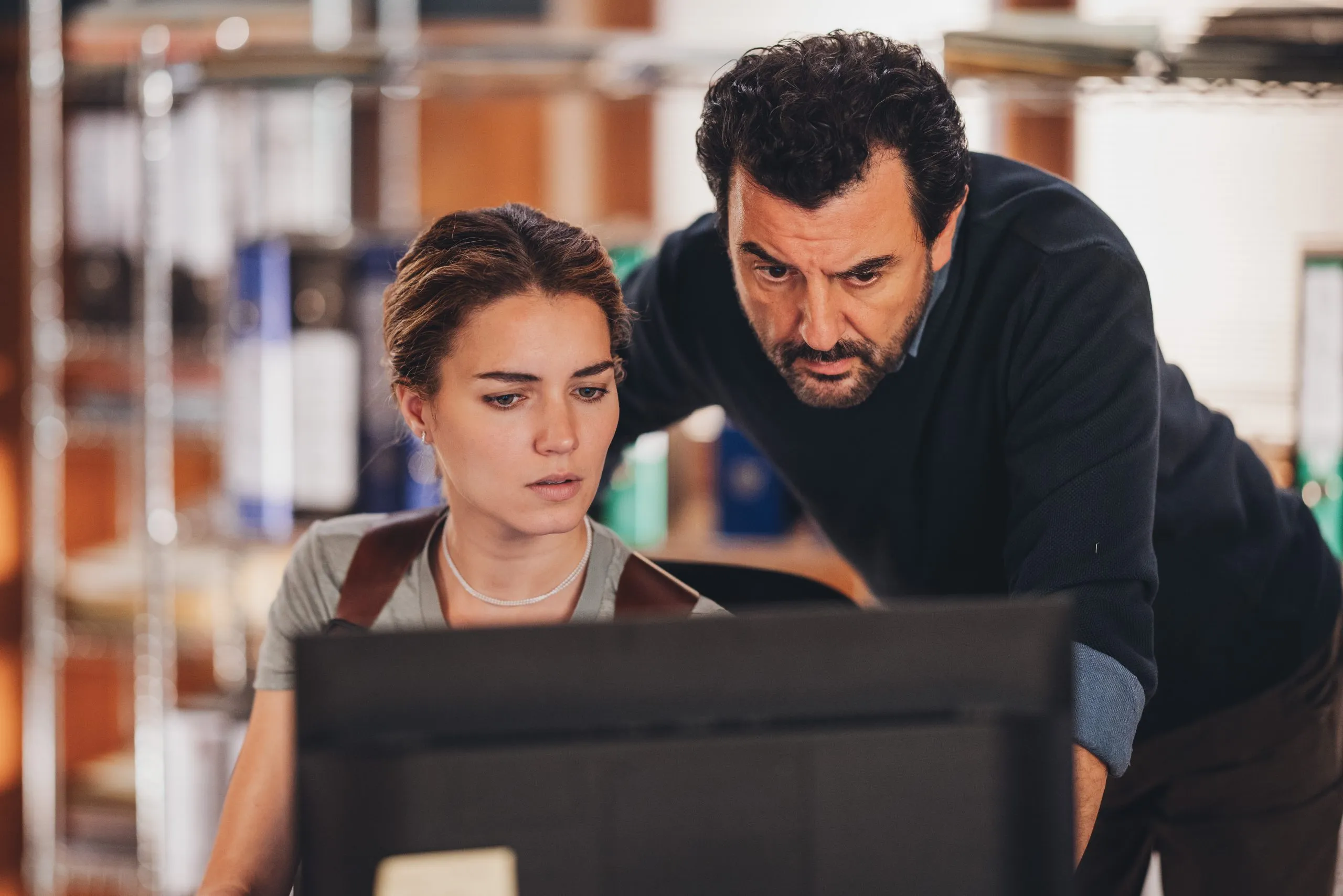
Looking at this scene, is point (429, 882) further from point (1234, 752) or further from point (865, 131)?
point (1234, 752)

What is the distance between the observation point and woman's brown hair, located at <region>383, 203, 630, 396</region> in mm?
1136

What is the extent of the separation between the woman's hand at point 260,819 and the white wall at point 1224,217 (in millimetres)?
1795

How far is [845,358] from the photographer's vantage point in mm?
1127

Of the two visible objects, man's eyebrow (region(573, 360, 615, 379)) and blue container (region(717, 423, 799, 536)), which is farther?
blue container (region(717, 423, 799, 536))

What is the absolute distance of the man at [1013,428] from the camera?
1059 millimetres

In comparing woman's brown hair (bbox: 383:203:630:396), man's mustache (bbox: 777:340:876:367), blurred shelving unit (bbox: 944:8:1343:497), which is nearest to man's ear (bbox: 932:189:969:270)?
man's mustache (bbox: 777:340:876:367)

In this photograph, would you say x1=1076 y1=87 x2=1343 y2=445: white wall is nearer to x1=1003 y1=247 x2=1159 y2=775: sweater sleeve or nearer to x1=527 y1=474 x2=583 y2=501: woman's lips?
x1=1003 y1=247 x2=1159 y2=775: sweater sleeve

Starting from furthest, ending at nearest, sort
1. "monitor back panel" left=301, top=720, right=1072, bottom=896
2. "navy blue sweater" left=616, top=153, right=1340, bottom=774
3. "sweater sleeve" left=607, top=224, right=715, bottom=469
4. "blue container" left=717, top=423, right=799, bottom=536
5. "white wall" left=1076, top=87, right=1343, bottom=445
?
"white wall" left=1076, top=87, right=1343, bottom=445, "blue container" left=717, top=423, right=799, bottom=536, "sweater sleeve" left=607, top=224, right=715, bottom=469, "navy blue sweater" left=616, top=153, right=1340, bottom=774, "monitor back panel" left=301, top=720, right=1072, bottom=896

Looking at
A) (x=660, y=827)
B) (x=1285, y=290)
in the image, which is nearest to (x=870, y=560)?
(x=660, y=827)

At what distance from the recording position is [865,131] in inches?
42.3

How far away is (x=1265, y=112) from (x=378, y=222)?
161 centimetres

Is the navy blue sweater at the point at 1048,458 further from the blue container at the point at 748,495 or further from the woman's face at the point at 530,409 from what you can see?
the blue container at the point at 748,495

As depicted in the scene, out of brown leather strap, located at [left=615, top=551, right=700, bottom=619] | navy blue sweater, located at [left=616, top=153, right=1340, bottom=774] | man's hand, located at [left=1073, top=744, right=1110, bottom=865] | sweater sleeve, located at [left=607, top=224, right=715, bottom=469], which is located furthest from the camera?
sweater sleeve, located at [left=607, top=224, right=715, bottom=469]

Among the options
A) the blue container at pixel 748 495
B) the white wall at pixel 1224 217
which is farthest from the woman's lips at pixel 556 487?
the white wall at pixel 1224 217
